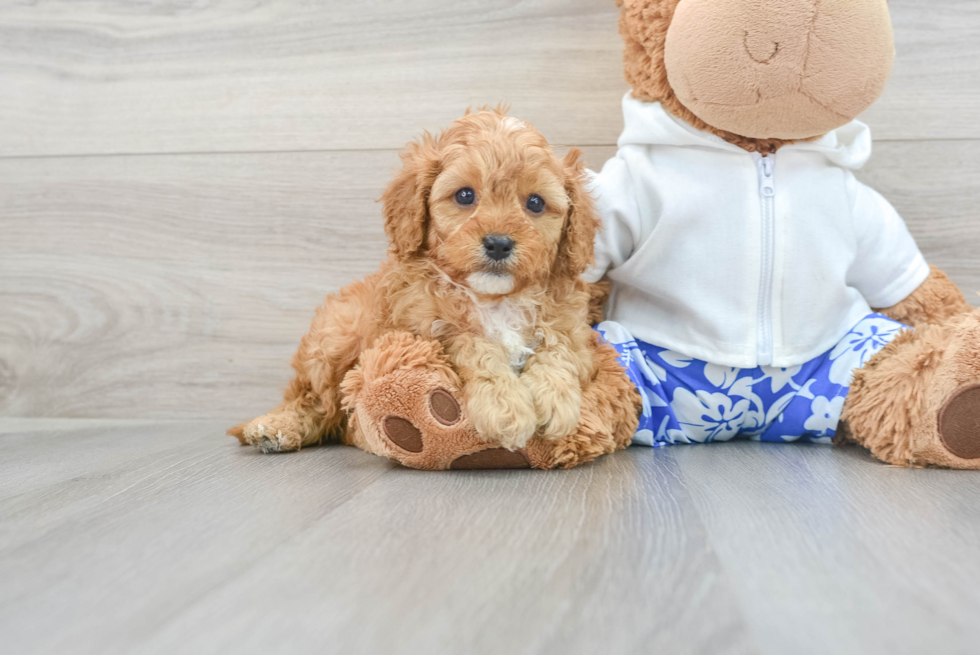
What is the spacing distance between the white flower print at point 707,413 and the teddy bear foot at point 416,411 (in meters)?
0.34

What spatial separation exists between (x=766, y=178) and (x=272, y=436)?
3.01 ft

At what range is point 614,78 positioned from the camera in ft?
5.00

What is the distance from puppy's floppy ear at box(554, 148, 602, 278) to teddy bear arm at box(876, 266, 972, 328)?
24.3 inches

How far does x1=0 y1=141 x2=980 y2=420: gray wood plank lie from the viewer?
5.32 ft

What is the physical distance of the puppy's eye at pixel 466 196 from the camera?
1.06 metres

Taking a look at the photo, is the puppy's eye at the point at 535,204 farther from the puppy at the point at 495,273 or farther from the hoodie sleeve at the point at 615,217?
the hoodie sleeve at the point at 615,217

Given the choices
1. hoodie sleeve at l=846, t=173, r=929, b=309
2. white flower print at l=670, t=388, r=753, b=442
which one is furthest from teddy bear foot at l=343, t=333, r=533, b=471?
hoodie sleeve at l=846, t=173, r=929, b=309

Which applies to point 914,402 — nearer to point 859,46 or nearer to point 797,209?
point 797,209

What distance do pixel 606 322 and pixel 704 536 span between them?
1.90ft

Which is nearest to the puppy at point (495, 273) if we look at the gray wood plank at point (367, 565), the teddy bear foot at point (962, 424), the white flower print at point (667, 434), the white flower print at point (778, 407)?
the gray wood plank at point (367, 565)

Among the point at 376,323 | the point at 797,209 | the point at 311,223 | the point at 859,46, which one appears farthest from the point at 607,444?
the point at 311,223

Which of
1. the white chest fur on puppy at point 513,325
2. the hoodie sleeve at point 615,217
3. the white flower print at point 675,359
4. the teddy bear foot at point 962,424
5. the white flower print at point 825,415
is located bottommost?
the white flower print at point 825,415

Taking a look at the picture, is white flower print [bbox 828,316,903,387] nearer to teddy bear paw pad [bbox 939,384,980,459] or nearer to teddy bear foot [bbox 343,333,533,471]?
teddy bear paw pad [bbox 939,384,980,459]

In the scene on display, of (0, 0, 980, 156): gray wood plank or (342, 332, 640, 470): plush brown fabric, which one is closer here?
(342, 332, 640, 470): plush brown fabric
